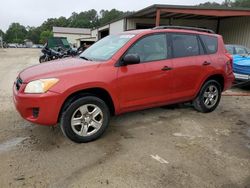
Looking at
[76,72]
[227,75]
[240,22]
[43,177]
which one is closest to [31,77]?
[76,72]

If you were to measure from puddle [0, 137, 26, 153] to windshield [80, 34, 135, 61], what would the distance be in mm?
1834

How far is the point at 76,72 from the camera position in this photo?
3.71 m

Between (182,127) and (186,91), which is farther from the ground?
(186,91)

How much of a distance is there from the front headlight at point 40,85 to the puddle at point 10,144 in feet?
3.03

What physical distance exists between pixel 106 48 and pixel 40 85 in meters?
1.56

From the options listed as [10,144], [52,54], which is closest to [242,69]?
[10,144]

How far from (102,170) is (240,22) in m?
17.8

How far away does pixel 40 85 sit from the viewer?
3531 millimetres

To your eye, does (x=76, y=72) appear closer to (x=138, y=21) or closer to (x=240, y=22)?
(x=138, y=21)

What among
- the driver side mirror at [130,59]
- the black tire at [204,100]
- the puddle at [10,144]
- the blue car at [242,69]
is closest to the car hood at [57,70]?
the driver side mirror at [130,59]

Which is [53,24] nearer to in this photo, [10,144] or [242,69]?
[242,69]

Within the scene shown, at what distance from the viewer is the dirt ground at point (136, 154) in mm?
2994

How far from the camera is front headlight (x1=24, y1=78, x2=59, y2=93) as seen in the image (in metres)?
3.51

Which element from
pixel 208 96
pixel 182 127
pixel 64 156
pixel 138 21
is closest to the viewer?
pixel 64 156
